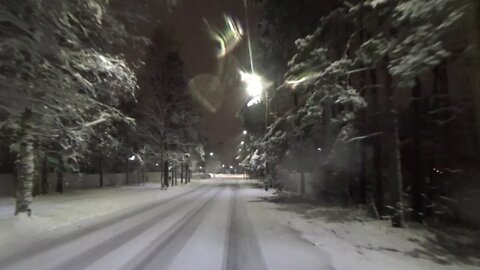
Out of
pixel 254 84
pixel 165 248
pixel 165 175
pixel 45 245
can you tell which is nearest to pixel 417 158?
pixel 165 248

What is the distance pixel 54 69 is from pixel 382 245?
985cm

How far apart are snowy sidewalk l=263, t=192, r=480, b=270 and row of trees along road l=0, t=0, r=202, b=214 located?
7.80 m

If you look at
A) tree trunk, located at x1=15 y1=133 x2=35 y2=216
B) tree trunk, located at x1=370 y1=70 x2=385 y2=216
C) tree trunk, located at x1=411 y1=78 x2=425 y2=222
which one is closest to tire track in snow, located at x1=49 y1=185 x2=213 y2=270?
tree trunk, located at x1=15 y1=133 x2=35 y2=216

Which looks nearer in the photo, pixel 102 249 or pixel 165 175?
pixel 102 249

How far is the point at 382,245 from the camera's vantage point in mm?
10953

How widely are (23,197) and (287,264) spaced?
11.2m

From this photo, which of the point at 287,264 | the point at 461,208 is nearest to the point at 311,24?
the point at 461,208

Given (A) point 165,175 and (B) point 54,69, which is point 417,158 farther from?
(A) point 165,175

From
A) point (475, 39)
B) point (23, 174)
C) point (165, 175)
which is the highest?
point (475, 39)

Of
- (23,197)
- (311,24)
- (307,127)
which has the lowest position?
(23,197)

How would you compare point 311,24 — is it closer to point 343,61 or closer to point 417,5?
point 343,61

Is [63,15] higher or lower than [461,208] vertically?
higher

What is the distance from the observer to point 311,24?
1809 centimetres

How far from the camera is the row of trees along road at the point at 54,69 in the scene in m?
11.6
